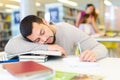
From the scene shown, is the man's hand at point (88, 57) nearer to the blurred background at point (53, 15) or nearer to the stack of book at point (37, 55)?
the stack of book at point (37, 55)

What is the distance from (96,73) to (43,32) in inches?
21.6

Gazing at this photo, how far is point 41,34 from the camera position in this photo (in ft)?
4.47

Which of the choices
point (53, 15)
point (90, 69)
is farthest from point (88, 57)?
point (53, 15)

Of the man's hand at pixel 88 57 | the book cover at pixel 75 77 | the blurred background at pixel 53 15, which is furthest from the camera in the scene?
the blurred background at pixel 53 15

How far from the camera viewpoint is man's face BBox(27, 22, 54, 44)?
136cm

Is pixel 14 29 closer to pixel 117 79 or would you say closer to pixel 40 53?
pixel 40 53

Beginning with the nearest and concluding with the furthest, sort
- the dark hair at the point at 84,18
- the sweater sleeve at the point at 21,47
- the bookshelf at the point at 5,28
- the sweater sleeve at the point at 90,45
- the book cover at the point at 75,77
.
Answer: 1. the book cover at the point at 75,77
2. the sweater sleeve at the point at 21,47
3. the sweater sleeve at the point at 90,45
4. the dark hair at the point at 84,18
5. the bookshelf at the point at 5,28

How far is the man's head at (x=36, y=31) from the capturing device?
1360mm

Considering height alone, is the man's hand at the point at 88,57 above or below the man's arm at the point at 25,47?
below

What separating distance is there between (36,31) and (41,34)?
0.04 m

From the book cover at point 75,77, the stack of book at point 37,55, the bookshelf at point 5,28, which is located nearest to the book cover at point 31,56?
the stack of book at point 37,55

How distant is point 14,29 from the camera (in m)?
5.53

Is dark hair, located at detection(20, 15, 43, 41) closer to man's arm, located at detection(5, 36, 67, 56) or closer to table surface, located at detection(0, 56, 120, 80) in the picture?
man's arm, located at detection(5, 36, 67, 56)

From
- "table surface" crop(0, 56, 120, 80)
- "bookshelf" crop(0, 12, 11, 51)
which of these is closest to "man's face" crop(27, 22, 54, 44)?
"table surface" crop(0, 56, 120, 80)
